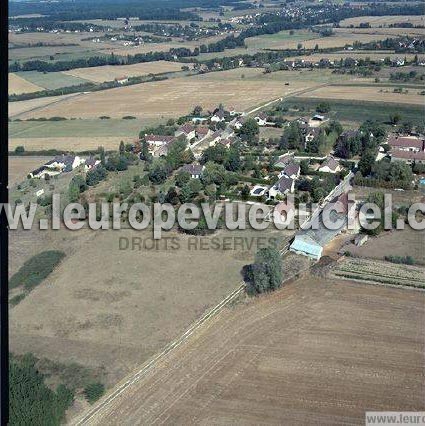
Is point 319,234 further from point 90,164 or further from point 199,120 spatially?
point 199,120

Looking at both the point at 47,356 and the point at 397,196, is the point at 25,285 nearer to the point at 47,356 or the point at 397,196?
the point at 47,356

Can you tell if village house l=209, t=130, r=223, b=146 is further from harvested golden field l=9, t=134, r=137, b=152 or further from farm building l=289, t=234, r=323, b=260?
farm building l=289, t=234, r=323, b=260

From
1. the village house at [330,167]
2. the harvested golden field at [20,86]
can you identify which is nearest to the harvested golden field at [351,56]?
the harvested golden field at [20,86]

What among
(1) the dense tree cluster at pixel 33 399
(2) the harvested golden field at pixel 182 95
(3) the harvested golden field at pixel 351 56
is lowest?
(1) the dense tree cluster at pixel 33 399

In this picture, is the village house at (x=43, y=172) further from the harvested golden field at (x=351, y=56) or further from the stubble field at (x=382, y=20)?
the stubble field at (x=382, y=20)

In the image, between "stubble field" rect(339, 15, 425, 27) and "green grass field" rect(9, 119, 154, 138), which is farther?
"stubble field" rect(339, 15, 425, 27)

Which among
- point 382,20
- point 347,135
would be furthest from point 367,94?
point 382,20

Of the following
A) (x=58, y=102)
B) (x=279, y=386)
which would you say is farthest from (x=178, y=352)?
(x=58, y=102)

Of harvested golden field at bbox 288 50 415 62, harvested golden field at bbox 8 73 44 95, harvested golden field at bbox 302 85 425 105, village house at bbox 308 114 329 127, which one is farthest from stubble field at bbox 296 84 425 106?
harvested golden field at bbox 8 73 44 95
